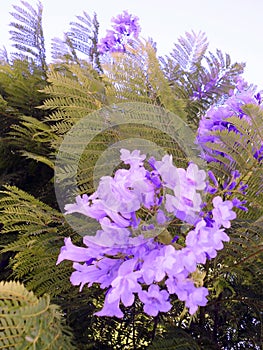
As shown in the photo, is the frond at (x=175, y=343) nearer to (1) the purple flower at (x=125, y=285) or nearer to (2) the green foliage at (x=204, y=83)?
(1) the purple flower at (x=125, y=285)

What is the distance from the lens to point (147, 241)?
1.99 ft

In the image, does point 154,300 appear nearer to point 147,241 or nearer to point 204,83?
point 147,241

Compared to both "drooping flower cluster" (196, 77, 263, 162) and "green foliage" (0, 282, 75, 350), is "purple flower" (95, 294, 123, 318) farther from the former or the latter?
"drooping flower cluster" (196, 77, 263, 162)

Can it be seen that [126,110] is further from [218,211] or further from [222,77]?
[222,77]

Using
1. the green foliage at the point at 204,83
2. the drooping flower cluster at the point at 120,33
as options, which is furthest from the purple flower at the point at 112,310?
the drooping flower cluster at the point at 120,33

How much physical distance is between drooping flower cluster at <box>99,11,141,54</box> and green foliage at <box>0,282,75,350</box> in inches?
51.8

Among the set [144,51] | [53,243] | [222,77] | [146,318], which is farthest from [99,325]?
[222,77]

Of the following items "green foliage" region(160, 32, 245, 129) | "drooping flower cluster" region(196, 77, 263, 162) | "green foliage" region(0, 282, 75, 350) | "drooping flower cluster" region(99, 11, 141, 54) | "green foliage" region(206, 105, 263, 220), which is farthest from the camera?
"drooping flower cluster" region(99, 11, 141, 54)

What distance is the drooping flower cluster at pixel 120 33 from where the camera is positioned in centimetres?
180

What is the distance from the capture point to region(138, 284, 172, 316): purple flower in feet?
1.90

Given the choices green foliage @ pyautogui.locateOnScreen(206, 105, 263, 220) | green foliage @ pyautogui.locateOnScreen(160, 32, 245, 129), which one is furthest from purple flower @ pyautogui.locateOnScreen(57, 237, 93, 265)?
green foliage @ pyautogui.locateOnScreen(160, 32, 245, 129)

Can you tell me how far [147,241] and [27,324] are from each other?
18cm

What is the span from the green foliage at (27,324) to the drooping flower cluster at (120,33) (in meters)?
1.32

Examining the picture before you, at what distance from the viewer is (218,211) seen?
609mm
